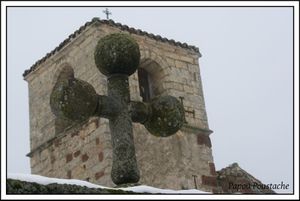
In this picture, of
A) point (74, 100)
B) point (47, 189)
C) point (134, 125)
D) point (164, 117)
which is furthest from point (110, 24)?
point (47, 189)

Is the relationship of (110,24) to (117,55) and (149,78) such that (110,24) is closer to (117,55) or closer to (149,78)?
(149,78)

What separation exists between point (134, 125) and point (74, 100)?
6.36 meters

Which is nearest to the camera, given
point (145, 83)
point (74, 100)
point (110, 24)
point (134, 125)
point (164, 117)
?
point (74, 100)

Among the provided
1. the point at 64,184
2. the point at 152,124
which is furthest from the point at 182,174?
the point at 64,184

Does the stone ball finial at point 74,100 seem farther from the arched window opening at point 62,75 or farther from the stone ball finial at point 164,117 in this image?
the arched window opening at point 62,75

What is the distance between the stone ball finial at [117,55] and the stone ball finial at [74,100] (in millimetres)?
292

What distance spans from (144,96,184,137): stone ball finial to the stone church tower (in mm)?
5262

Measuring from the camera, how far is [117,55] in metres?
3.58

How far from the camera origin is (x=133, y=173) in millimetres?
3416

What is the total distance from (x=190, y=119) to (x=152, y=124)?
6.77 m

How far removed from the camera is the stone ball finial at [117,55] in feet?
11.8

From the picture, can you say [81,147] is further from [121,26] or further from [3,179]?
[3,179]

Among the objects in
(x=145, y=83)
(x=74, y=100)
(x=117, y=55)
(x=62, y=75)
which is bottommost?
(x=74, y=100)

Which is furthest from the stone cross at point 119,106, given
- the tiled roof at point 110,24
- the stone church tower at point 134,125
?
the tiled roof at point 110,24
